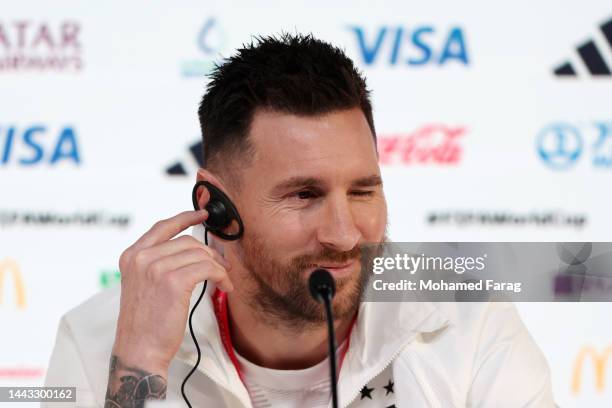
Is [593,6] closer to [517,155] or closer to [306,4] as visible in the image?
[517,155]

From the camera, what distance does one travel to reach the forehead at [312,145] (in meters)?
1.50

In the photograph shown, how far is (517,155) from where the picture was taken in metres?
2.76

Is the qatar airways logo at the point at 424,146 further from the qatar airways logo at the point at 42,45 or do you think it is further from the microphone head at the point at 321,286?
the microphone head at the point at 321,286

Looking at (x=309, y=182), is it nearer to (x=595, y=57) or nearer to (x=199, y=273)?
(x=199, y=273)

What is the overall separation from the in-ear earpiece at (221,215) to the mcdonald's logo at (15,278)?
1.46 meters

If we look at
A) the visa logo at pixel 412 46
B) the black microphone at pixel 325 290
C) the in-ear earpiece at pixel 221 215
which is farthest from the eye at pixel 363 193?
the visa logo at pixel 412 46

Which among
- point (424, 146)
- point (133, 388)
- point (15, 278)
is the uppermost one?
point (424, 146)

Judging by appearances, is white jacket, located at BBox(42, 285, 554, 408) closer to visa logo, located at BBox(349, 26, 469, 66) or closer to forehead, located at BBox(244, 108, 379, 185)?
forehead, located at BBox(244, 108, 379, 185)

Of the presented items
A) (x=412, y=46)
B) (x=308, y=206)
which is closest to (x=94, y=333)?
(x=308, y=206)

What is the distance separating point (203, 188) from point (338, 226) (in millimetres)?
341

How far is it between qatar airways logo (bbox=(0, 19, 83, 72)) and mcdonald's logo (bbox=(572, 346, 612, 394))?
6.60 ft

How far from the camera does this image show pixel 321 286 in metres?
1.18

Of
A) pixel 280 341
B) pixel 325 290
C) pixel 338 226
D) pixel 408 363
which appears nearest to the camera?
pixel 325 290

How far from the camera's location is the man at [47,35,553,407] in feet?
4.92
